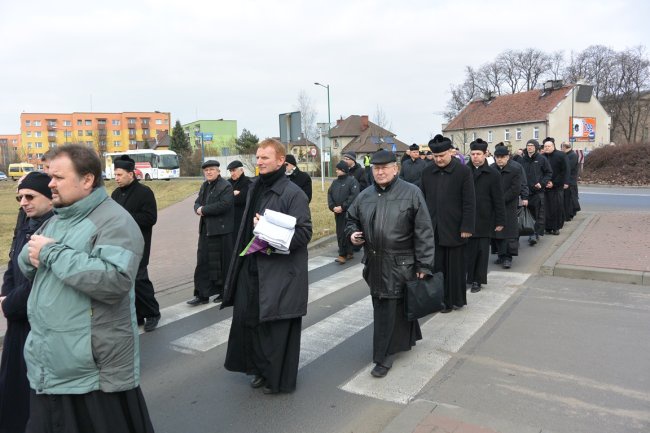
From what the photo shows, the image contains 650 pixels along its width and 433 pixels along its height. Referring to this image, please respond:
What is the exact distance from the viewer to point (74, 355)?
2385 millimetres

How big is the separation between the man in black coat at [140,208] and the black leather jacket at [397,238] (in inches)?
98.7

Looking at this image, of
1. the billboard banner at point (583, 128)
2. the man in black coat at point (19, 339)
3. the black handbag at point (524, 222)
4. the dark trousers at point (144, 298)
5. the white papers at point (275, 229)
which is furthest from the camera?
the billboard banner at point (583, 128)

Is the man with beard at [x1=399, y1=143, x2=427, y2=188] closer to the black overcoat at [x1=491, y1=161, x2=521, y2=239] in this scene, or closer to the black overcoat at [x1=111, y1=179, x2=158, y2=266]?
the black overcoat at [x1=491, y1=161, x2=521, y2=239]

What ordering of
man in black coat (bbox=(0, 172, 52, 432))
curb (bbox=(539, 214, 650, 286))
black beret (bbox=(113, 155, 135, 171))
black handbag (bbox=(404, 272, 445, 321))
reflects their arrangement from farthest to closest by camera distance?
curb (bbox=(539, 214, 650, 286))
black beret (bbox=(113, 155, 135, 171))
black handbag (bbox=(404, 272, 445, 321))
man in black coat (bbox=(0, 172, 52, 432))

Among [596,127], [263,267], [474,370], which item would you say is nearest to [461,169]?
[474,370]

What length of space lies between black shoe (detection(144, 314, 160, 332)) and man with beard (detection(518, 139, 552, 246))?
7535 millimetres

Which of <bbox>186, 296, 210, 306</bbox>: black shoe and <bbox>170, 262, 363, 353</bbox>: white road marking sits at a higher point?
<bbox>186, 296, 210, 306</bbox>: black shoe

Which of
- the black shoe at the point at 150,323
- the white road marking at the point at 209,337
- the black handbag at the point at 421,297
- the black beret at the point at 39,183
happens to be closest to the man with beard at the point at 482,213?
the white road marking at the point at 209,337

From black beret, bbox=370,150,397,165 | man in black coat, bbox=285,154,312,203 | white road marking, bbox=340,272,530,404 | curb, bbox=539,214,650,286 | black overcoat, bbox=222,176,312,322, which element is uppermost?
black beret, bbox=370,150,397,165

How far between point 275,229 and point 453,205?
3096mm

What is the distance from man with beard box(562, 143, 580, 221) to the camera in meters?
12.3

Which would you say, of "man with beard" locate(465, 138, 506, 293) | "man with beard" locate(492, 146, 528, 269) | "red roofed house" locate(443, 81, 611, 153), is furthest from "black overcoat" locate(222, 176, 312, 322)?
"red roofed house" locate(443, 81, 611, 153)

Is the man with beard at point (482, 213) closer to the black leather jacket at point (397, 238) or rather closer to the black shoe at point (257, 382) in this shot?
the black leather jacket at point (397, 238)

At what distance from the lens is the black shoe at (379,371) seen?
4371 millimetres
